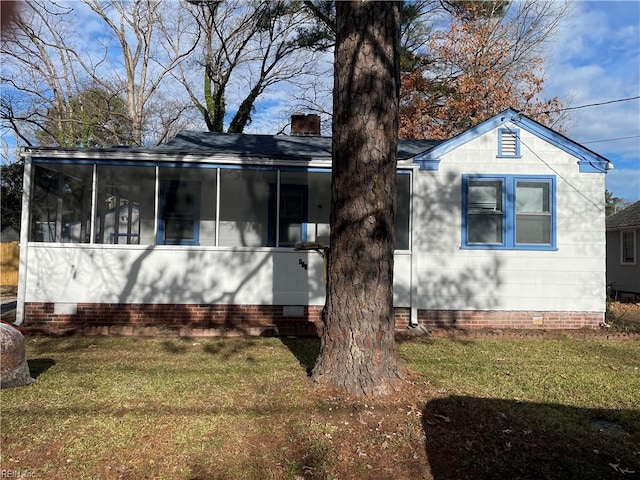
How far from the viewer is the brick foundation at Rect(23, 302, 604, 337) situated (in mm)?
7695

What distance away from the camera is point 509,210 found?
27.0 feet

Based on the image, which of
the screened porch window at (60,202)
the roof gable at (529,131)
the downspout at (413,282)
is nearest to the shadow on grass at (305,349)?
the downspout at (413,282)

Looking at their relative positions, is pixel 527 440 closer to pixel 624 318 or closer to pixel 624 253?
pixel 624 318

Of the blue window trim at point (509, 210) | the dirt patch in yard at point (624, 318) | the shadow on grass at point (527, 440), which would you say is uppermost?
the blue window trim at point (509, 210)

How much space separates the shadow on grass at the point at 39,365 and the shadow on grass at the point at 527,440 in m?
4.23

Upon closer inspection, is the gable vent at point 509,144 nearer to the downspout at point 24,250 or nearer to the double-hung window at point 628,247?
the downspout at point 24,250

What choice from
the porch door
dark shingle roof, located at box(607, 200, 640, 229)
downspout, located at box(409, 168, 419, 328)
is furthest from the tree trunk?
dark shingle roof, located at box(607, 200, 640, 229)

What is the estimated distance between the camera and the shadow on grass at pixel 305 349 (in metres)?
5.63

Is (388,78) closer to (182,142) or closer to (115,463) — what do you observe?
(115,463)

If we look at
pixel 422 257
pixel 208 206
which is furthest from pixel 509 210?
pixel 208 206

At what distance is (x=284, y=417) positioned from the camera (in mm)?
3947

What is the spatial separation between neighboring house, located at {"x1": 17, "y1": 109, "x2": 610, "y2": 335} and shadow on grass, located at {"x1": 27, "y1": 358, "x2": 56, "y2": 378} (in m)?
2.21

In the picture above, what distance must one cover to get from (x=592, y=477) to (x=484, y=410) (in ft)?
3.78

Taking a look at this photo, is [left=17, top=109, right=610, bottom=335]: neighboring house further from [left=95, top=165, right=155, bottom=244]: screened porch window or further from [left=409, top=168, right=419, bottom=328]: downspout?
[left=95, top=165, right=155, bottom=244]: screened porch window
